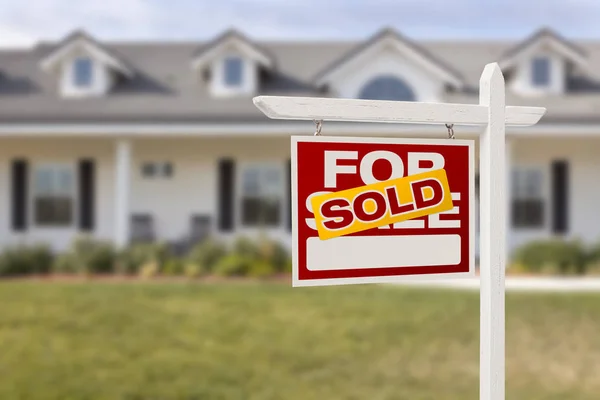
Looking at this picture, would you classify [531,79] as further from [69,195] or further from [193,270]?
[69,195]

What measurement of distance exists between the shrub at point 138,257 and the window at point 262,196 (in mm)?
2518

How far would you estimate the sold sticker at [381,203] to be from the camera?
3.07 meters

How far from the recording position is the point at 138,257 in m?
13.4

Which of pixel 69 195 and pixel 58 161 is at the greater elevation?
pixel 58 161

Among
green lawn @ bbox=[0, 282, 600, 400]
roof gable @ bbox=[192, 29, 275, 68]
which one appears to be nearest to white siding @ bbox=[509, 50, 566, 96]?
roof gable @ bbox=[192, 29, 275, 68]

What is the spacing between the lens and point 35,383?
6.23 meters

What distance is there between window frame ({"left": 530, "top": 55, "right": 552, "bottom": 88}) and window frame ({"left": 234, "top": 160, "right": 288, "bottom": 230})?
6337mm

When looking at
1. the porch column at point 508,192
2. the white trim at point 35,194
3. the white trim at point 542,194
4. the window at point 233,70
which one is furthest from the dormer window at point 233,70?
the white trim at point 542,194

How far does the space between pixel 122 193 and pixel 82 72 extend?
11.8 ft

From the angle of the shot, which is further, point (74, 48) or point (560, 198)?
point (74, 48)

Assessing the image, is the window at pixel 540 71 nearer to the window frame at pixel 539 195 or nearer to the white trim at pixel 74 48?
the window frame at pixel 539 195

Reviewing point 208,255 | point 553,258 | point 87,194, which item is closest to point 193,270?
point 208,255

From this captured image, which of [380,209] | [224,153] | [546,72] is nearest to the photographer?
[380,209]

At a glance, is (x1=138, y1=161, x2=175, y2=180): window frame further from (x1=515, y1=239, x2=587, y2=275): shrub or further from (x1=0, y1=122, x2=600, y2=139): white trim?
(x1=515, y1=239, x2=587, y2=275): shrub
